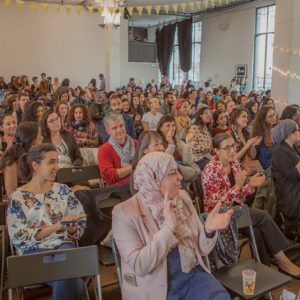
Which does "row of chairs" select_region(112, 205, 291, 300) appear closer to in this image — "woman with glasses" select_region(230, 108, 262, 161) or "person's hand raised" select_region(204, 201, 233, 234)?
"person's hand raised" select_region(204, 201, 233, 234)

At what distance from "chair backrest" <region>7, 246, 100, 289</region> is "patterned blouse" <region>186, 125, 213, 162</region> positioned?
2.61m

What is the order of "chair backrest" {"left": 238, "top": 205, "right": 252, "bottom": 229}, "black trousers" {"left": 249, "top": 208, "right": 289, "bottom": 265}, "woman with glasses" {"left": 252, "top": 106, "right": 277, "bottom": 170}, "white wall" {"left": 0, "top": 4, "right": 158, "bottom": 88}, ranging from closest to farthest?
"chair backrest" {"left": 238, "top": 205, "right": 252, "bottom": 229} < "black trousers" {"left": 249, "top": 208, "right": 289, "bottom": 265} < "woman with glasses" {"left": 252, "top": 106, "right": 277, "bottom": 170} < "white wall" {"left": 0, "top": 4, "right": 158, "bottom": 88}

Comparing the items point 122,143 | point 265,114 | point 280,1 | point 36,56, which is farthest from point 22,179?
point 36,56

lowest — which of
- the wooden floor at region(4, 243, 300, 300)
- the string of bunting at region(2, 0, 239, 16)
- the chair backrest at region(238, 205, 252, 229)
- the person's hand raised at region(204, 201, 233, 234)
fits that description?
the wooden floor at region(4, 243, 300, 300)

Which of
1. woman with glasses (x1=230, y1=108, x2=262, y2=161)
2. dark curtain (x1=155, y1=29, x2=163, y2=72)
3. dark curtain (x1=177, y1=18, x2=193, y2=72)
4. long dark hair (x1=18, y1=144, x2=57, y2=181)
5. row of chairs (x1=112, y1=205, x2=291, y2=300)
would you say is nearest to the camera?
row of chairs (x1=112, y1=205, x2=291, y2=300)

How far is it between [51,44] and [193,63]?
6.80 m

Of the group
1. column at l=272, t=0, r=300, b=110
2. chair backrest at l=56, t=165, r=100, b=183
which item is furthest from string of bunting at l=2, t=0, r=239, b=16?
chair backrest at l=56, t=165, r=100, b=183

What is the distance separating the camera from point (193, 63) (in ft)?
59.8

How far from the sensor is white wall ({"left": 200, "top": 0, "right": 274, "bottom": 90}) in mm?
14500

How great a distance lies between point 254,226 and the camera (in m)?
3.01

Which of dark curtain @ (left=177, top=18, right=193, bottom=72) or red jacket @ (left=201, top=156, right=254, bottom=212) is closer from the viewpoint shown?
red jacket @ (left=201, top=156, right=254, bottom=212)

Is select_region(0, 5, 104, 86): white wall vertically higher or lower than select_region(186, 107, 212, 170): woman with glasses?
higher

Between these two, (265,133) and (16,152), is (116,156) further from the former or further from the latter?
(265,133)

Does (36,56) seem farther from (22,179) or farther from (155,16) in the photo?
(22,179)
